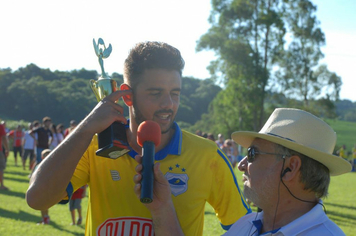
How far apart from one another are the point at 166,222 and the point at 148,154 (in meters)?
0.45

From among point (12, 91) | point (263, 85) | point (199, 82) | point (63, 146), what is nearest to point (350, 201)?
point (63, 146)

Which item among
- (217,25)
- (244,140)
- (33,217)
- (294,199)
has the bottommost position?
(33,217)

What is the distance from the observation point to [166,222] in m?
2.23

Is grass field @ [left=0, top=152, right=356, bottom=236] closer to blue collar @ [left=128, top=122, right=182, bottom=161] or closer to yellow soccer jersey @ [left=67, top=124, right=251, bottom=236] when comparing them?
yellow soccer jersey @ [left=67, top=124, right=251, bottom=236]

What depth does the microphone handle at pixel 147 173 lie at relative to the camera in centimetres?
192

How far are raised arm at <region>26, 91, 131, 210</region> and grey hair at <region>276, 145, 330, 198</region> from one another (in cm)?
105

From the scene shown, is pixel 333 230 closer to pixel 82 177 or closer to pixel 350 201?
pixel 82 177

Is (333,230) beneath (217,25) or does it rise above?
beneath

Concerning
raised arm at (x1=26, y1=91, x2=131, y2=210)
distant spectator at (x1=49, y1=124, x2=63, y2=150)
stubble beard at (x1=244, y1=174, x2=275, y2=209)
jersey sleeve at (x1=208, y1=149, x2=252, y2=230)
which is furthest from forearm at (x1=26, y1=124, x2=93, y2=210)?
distant spectator at (x1=49, y1=124, x2=63, y2=150)

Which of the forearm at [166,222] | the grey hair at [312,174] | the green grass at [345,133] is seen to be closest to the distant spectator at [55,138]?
the forearm at [166,222]

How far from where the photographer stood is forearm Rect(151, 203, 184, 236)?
2.21m

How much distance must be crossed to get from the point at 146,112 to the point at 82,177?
0.59 m

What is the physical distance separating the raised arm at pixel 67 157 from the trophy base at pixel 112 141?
66 mm

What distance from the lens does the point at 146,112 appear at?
2.54 metres
